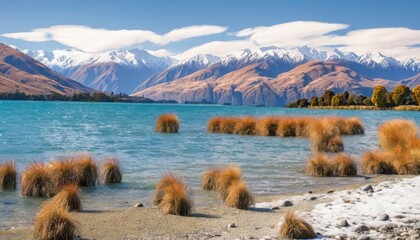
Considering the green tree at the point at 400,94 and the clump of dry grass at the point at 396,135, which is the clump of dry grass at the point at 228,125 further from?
the green tree at the point at 400,94

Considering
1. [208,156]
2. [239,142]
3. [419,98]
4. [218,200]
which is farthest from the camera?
[419,98]

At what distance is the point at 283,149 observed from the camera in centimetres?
3925

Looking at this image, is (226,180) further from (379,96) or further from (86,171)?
(379,96)

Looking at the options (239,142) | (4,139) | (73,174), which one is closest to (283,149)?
(239,142)

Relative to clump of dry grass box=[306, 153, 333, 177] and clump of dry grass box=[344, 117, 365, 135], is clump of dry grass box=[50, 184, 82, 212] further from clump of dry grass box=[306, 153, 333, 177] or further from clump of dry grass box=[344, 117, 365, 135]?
clump of dry grass box=[344, 117, 365, 135]

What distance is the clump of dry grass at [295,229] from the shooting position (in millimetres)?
12031

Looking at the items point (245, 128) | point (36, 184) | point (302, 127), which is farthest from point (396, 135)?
point (245, 128)


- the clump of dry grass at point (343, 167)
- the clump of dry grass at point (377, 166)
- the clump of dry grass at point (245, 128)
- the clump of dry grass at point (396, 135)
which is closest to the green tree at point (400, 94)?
the clump of dry grass at point (245, 128)

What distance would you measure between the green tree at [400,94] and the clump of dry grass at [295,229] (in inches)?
6561

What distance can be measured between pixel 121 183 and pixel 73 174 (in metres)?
2.59

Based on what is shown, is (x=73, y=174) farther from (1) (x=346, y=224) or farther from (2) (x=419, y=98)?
(2) (x=419, y=98)

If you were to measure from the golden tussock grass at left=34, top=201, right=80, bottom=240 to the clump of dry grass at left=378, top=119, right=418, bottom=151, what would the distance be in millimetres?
23523

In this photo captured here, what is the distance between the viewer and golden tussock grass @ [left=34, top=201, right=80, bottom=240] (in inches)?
465

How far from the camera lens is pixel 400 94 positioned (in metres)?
166
